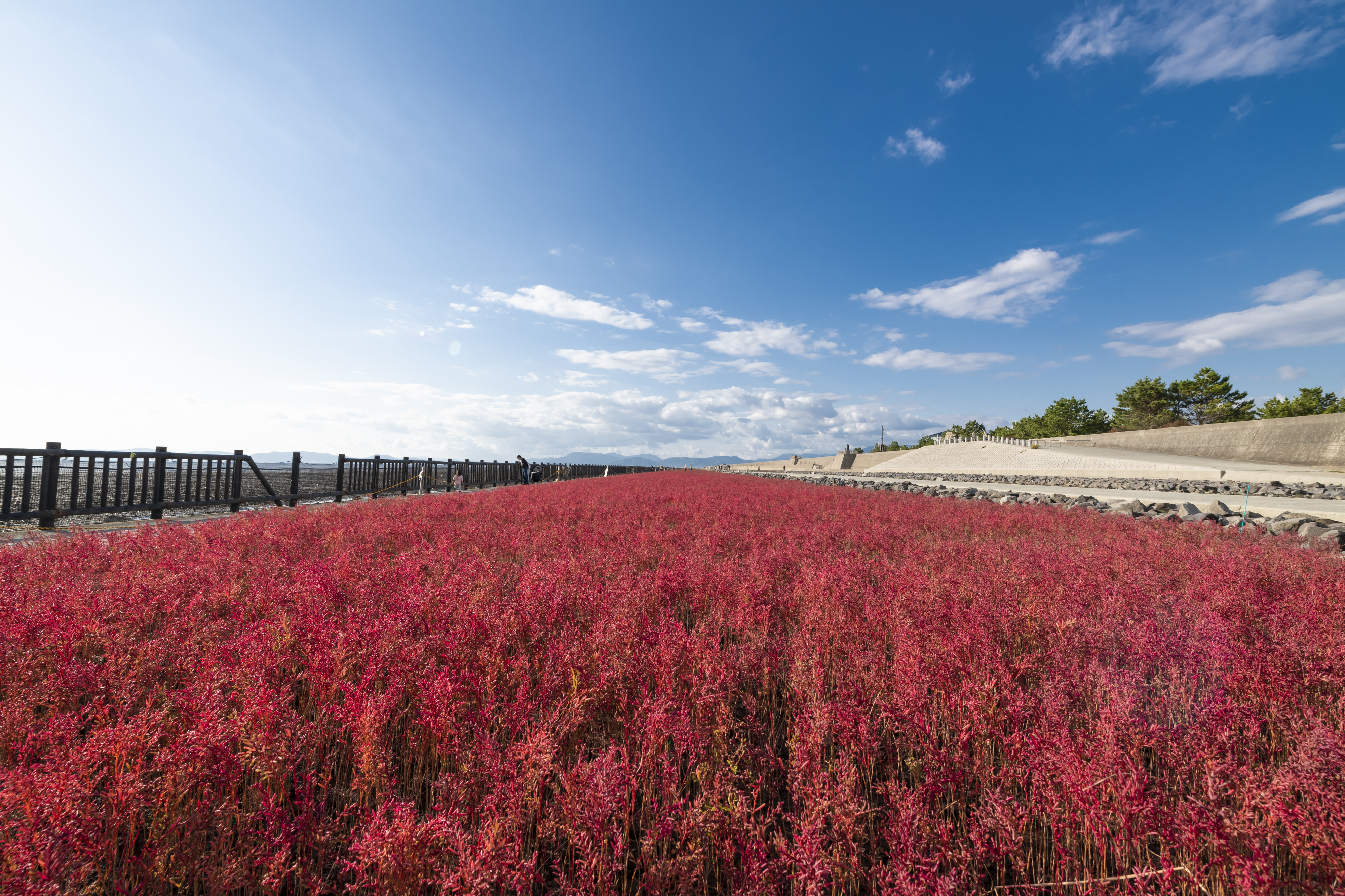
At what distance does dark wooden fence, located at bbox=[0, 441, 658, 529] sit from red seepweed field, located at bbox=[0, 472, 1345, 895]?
5.66 meters

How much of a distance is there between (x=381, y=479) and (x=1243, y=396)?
68880 mm

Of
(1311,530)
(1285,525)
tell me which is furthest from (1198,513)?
(1311,530)

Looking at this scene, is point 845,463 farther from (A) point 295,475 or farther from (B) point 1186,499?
(A) point 295,475

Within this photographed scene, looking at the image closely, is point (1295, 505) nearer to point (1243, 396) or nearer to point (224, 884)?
point (224, 884)

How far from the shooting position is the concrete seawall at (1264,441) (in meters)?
24.1

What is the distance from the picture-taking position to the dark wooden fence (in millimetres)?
7438

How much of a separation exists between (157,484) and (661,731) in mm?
12383

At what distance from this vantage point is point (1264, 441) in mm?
26812

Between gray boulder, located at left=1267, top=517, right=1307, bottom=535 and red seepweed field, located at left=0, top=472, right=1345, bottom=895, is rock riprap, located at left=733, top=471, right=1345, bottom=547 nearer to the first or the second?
gray boulder, located at left=1267, top=517, right=1307, bottom=535

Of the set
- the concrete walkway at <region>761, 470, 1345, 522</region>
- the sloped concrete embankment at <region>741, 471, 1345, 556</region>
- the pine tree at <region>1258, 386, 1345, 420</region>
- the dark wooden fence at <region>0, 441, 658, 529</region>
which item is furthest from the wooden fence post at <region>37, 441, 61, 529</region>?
the pine tree at <region>1258, 386, 1345, 420</region>

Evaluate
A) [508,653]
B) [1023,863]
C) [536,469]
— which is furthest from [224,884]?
[536,469]

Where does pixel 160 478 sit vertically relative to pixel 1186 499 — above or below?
above

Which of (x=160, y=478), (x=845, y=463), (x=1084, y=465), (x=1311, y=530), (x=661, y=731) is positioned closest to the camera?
(x=661, y=731)

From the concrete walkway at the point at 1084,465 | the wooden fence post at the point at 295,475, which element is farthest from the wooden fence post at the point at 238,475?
the concrete walkway at the point at 1084,465
